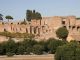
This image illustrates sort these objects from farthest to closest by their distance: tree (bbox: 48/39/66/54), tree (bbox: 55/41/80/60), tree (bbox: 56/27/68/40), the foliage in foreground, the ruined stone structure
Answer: the ruined stone structure → tree (bbox: 56/27/68/40) → tree (bbox: 48/39/66/54) → the foliage in foreground → tree (bbox: 55/41/80/60)

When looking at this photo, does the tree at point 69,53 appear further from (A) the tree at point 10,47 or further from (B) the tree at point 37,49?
(A) the tree at point 10,47

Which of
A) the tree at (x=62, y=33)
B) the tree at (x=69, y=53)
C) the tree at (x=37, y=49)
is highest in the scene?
the tree at (x=62, y=33)

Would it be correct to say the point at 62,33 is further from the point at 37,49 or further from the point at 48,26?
the point at 37,49

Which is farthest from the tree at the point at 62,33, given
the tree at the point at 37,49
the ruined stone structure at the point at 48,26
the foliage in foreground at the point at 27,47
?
the tree at the point at 37,49

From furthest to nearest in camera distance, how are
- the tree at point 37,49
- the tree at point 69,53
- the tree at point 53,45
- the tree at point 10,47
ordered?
the tree at point 53,45 → the tree at point 10,47 → the tree at point 37,49 → the tree at point 69,53

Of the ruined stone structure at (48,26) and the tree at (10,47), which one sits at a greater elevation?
the ruined stone structure at (48,26)

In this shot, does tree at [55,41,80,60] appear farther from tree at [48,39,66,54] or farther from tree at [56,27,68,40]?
tree at [56,27,68,40]

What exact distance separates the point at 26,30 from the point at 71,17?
26.3 feet

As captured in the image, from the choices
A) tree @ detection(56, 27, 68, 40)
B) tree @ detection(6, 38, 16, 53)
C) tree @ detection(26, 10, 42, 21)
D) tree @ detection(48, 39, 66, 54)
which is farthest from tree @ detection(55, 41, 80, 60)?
tree @ detection(26, 10, 42, 21)

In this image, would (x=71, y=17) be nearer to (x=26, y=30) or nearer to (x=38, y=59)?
(x=26, y=30)

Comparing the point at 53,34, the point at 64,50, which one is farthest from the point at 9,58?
the point at 53,34

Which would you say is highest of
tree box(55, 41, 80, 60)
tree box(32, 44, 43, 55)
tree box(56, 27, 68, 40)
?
tree box(56, 27, 68, 40)

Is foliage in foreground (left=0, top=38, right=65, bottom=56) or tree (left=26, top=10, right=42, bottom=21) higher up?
tree (left=26, top=10, right=42, bottom=21)

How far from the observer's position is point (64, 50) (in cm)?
4222
